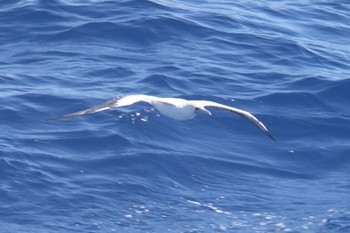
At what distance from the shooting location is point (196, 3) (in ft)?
76.6

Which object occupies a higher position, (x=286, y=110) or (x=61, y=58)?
(x=61, y=58)

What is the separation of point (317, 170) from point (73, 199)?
461 cm

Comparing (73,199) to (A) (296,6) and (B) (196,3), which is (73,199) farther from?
(A) (296,6)

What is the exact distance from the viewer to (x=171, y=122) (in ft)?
54.6

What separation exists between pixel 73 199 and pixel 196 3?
10917mm

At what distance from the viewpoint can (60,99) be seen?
1677cm

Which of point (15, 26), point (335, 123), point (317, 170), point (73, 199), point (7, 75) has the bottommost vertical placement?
point (73, 199)

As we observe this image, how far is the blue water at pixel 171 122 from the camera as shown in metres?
13.7

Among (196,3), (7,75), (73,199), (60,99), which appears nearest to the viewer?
(73,199)

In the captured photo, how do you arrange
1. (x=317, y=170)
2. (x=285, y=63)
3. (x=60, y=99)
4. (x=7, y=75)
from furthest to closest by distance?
1. (x=285, y=63)
2. (x=7, y=75)
3. (x=60, y=99)
4. (x=317, y=170)

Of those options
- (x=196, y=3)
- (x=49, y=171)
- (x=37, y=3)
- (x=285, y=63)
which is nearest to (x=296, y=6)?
(x=196, y=3)

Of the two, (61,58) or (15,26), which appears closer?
(61,58)

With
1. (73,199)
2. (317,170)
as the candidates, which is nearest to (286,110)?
(317,170)

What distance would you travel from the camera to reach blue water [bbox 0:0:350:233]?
538 inches
